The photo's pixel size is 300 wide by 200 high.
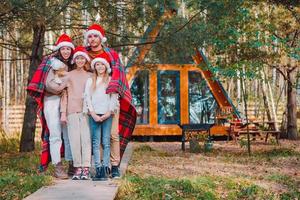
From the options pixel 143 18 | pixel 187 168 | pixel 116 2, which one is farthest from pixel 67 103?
pixel 143 18

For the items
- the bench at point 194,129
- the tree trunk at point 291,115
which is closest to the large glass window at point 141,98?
the bench at point 194,129

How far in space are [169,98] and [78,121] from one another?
31.4 feet

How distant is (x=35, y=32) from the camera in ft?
30.7

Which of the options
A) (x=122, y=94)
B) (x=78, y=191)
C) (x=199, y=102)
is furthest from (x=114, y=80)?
(x=199, y=102)

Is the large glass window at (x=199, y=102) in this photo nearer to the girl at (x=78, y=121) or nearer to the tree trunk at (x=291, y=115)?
the tree trunk at (x=291, y=115)

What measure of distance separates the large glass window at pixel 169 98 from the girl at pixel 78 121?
9.42 metres

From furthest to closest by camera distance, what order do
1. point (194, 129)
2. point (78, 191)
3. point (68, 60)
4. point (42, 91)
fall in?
point (194, 129)
point (68, 60)
point (42, 91)
point (78, 191)

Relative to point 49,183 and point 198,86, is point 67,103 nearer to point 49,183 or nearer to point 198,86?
point 49,183

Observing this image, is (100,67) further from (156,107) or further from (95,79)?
(156,107)

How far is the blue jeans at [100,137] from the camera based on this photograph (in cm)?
533

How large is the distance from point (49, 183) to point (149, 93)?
9.73 metres

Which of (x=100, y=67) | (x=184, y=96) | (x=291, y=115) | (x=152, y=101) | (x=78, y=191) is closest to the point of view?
(x=78, y=191)

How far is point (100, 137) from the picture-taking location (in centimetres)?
537

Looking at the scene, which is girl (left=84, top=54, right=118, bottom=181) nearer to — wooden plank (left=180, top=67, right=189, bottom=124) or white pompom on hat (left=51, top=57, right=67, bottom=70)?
white pompom on hat (left=51, top=57, right=67, bottom=70)
